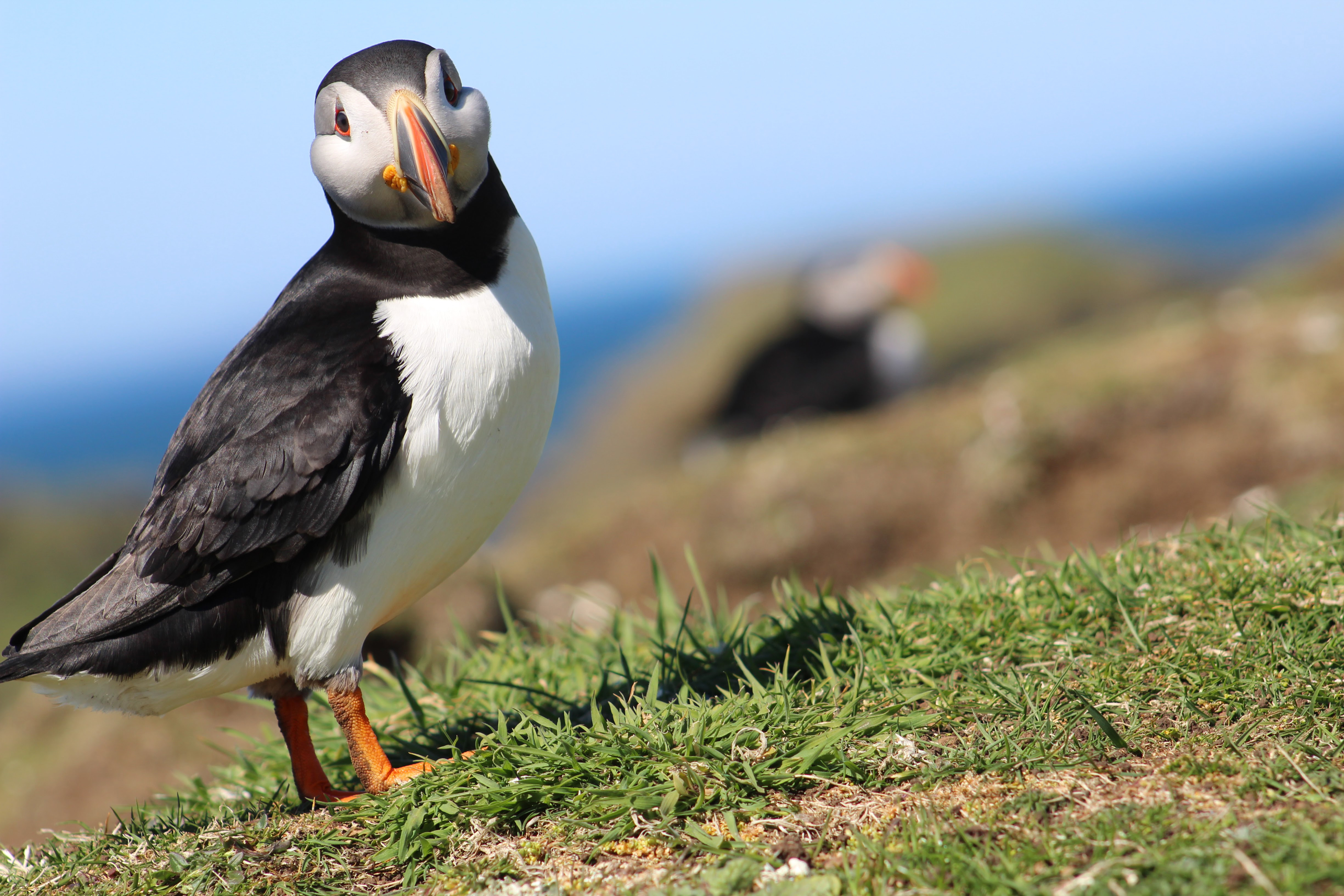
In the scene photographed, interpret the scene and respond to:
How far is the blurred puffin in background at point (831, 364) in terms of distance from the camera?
14055 mm

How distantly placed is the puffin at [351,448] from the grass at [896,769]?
1.30 feet

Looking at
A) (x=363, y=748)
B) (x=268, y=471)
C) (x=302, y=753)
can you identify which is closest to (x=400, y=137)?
(x=268, y=471)

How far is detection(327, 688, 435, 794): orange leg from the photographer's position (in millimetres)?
2998

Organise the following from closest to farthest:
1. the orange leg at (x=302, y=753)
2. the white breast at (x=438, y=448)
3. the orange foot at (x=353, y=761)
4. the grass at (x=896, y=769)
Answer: the grass at (x=896, y=769), the white breast at (x=438, y=448), the orange foot at (x=353, y=761), the orange leg at (x=302, y=753)

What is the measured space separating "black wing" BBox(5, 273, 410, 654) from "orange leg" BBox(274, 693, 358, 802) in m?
0.58

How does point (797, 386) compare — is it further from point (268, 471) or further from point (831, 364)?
point (268, 471)

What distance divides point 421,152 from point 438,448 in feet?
2.58

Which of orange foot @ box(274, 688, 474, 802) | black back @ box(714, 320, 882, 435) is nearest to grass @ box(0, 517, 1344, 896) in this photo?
orange foot @ box(274, 688, 474, 802)

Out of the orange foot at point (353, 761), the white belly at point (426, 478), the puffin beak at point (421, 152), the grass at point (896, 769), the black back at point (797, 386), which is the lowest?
the black back at point (797, 386)

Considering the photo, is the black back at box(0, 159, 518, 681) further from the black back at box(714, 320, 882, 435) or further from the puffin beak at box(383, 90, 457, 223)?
the black back at box(714, 320, 882, 435)

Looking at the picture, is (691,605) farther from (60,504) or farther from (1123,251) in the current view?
(1123,251)

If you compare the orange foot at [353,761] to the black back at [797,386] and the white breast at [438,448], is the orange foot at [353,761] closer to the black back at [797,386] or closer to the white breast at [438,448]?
the white breast at [438,448]

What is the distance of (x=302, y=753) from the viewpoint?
3197 mm

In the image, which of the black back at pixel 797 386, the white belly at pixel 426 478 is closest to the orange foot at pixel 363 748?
the white belly at pixel 426 478
